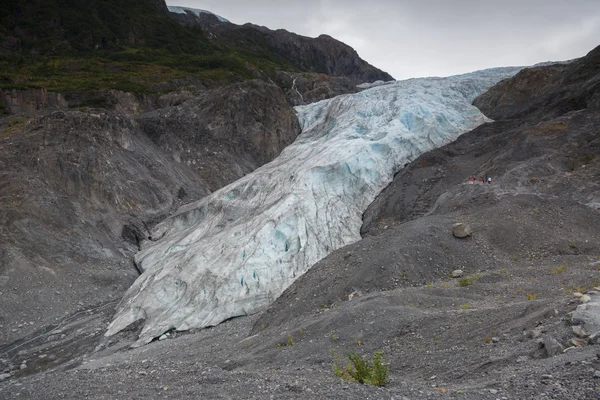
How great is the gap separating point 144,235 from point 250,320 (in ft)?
40.3

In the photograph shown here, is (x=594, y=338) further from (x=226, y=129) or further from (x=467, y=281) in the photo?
(x=226, y=129)

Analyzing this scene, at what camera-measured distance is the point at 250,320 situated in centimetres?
1470

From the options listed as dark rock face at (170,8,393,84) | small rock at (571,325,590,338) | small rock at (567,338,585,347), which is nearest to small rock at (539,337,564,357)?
small rock at (567,338,585,347)

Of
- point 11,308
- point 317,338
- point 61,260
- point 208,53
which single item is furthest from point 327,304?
point 208,53

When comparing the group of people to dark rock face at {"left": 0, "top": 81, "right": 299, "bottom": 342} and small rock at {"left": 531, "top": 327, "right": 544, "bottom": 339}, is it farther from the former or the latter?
dark rock face at {"left": 0, "top": 81, "right": 299, "bottom": 342}

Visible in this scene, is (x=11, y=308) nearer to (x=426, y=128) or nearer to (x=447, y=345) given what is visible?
(x=447, y=345)

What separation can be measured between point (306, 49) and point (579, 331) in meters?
102

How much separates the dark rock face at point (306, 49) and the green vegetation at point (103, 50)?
21.6m

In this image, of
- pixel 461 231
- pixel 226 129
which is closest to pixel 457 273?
pixel 461 231

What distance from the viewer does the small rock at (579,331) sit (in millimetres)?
6061

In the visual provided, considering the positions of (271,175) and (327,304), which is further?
(271,175)

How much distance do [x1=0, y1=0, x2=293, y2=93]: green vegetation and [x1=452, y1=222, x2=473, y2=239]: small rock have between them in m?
37.5

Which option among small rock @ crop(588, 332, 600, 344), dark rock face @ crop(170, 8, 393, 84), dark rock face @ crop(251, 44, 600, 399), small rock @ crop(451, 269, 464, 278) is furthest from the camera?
dark rock face @ crop(170, 8, 393, 84)

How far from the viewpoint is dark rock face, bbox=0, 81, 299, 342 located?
60.3 feet
